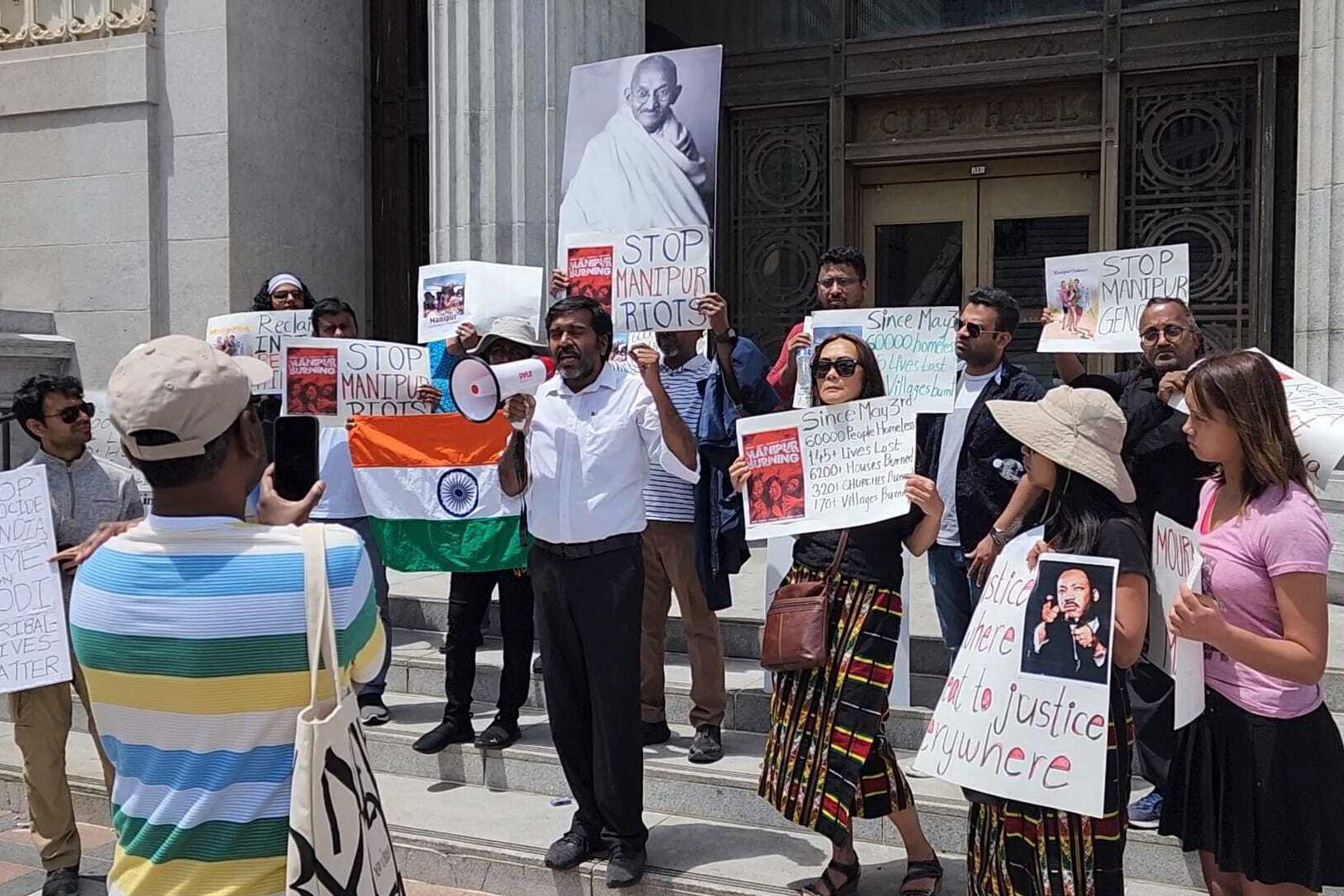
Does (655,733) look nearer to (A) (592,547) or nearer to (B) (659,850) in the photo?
(B) (659,850)

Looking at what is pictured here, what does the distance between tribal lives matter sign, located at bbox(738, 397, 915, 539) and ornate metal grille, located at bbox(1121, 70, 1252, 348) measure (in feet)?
17.4

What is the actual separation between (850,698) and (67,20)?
956 centimetres

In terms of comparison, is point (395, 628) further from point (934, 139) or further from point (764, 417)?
point (934, 139)

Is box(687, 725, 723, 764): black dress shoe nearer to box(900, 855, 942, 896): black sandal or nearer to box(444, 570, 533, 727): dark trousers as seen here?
box(444, 570, 533, 727): dark trousers

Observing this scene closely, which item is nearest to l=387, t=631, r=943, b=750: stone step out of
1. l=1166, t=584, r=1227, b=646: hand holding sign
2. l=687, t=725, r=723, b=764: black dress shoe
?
l=687, t=725, r=723, b=764: black dress shoe

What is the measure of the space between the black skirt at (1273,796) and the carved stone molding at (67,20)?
9827mm

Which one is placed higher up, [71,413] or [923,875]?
[71,413]

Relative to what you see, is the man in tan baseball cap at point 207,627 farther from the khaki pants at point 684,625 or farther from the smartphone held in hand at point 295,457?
the khaki pants at point 684,625

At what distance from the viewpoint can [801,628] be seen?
416cm

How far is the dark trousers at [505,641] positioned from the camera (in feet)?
19.3

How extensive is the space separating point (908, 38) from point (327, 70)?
500cm

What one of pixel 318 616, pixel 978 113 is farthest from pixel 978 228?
pixel 318 616

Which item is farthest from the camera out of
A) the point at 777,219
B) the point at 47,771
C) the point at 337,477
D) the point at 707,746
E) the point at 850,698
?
the point at 777,219

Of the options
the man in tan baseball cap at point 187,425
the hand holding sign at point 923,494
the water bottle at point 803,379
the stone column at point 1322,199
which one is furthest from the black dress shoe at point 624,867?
the stone column at point 1322,199
